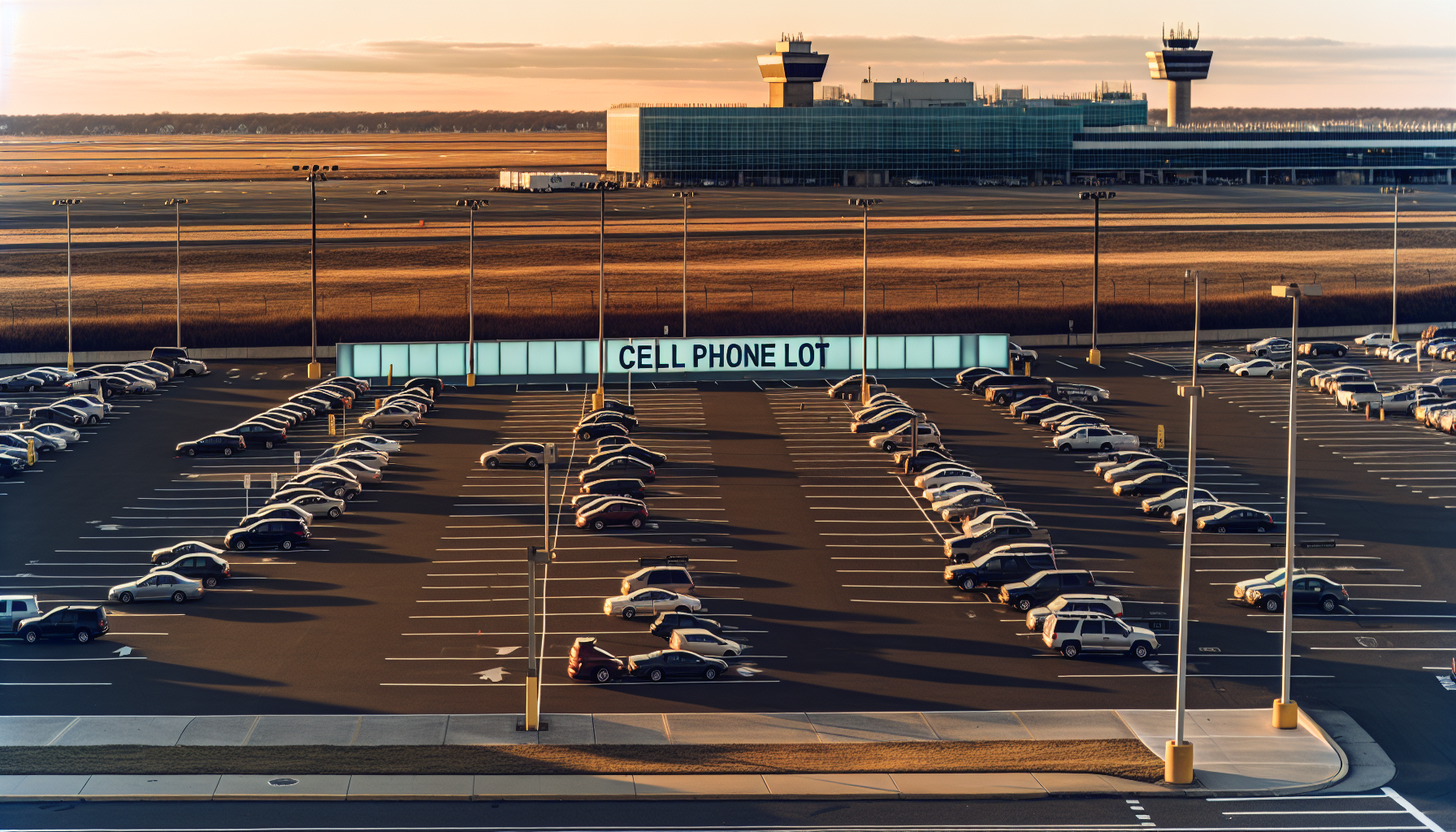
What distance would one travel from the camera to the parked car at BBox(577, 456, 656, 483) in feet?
197

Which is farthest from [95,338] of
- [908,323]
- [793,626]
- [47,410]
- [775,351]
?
[793,626]

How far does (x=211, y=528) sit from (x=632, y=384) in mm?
35272

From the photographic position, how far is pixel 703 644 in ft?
129

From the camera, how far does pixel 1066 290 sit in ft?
427

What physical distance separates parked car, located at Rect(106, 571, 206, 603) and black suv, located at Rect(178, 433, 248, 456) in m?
21.7

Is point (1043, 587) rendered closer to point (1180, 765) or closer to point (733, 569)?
point (733, 569)

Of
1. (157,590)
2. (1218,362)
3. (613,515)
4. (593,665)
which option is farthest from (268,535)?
(1218,362)

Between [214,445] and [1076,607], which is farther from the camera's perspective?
[214,445]

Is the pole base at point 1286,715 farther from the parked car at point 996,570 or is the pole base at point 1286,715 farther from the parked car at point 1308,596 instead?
the parked car at point 996,570

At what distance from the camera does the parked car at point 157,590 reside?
44.3m

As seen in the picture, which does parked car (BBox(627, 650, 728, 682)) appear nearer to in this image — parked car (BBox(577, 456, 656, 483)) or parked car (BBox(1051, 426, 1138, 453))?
parked car (BBox(577, 456, 656, 483))

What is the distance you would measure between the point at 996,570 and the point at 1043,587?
1.95m

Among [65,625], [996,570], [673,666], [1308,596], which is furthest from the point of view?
[996,570]

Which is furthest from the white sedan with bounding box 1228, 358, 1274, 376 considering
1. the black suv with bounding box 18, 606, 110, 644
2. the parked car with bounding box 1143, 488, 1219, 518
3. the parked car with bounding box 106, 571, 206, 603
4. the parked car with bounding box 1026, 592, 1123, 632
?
the black suv with bounding box 18, 606, 110, 644
